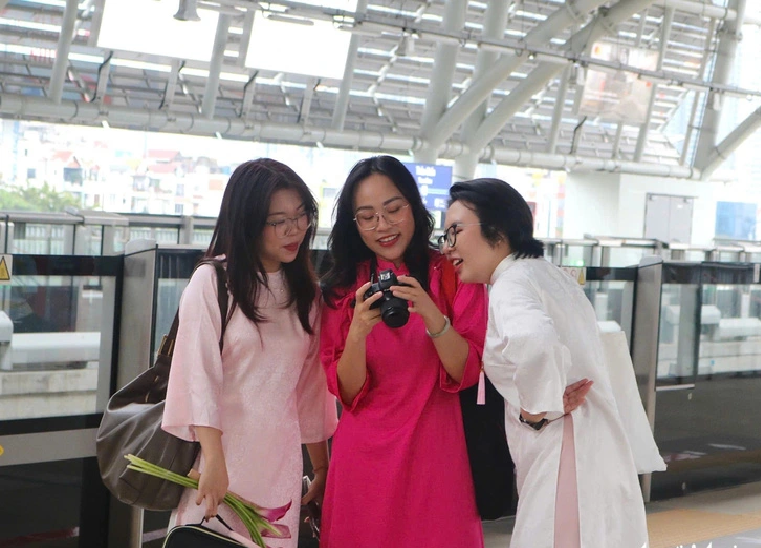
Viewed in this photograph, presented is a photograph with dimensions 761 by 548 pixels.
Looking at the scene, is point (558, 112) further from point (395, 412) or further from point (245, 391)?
point (245, 391)

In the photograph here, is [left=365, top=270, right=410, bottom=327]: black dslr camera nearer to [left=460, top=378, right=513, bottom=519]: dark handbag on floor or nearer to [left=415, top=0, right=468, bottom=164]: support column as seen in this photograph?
[left=460, top=378, right=513, bottom=519]: dark handbag on floor

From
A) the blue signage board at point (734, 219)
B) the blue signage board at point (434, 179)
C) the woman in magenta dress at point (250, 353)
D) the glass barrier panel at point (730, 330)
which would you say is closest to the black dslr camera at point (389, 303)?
the woman in magenta dress at point (250, 353)

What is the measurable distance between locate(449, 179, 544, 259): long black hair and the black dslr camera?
0.83ft

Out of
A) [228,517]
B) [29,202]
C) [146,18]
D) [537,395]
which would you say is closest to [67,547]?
[228,517]

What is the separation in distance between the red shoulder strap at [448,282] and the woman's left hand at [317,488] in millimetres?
518

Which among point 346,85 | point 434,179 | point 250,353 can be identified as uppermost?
point 346,85

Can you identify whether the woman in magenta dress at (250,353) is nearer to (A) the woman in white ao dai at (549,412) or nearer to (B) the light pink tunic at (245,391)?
(B) the light pink tunic at (245,391)

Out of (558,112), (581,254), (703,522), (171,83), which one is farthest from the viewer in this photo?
(558,112)

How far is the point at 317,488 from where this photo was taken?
2.31 meters

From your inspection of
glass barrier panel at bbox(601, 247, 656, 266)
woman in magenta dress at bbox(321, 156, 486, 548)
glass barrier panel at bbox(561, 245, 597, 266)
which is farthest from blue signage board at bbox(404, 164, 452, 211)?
woman in magenta dress at bbox(321, 156, 486, 548)

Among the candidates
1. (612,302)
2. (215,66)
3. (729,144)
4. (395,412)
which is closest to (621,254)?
(215,66)

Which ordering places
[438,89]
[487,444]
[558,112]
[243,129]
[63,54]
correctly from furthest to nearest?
1. [558,112]
2. [438,89]
3. [243,129]
4. [63,54]
5. [487,444]

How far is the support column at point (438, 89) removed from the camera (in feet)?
53.4

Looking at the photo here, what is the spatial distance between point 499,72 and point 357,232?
1446 centimetres
